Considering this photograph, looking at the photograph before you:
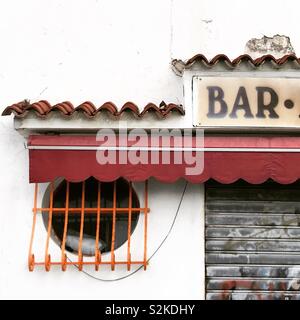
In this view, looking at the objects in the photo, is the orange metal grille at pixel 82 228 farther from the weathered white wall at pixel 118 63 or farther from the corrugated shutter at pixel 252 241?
the corrugated shutter at pixel 252 241

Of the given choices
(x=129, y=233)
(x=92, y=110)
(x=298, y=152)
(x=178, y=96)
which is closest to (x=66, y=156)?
(x=92, y=110)

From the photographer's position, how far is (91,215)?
631cm

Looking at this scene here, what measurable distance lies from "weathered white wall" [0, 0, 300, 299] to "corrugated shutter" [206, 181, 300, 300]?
0.20 metres

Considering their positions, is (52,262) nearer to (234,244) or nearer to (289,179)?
(234,244)

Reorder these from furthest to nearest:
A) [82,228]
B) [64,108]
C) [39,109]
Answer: [82,228], [64,108], [39,109]

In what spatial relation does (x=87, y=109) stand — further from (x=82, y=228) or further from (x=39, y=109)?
(x=82, y=228)

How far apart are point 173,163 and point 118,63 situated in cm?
175

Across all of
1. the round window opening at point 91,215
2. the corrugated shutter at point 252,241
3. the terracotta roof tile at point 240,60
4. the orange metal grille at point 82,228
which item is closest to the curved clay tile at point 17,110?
the orange metal grille at point 82,228

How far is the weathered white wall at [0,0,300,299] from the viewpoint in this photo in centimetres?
618

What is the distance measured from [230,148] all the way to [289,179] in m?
0.75

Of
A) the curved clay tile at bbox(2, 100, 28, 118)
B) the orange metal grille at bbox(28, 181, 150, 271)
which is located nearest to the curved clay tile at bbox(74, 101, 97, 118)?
the curved clay tile at bbox(2, 100, 28, 118)

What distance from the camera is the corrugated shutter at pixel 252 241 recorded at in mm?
6152

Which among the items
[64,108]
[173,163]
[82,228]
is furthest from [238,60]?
[82,228]

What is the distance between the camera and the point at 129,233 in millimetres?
6121
